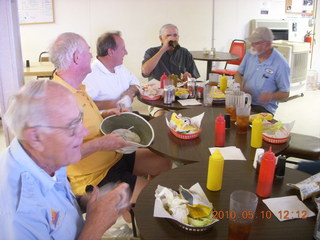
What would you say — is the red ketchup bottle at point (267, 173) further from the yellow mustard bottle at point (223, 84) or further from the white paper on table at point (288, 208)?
the yellow mustard bottle at point (223, 84)

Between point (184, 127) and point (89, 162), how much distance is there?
581 millimetres

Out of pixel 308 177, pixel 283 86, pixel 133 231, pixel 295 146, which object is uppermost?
pixel 283 86

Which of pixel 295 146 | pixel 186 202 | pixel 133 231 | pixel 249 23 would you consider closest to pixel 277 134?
pixel 295 146

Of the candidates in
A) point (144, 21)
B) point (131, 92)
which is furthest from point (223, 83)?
point (144, 21)

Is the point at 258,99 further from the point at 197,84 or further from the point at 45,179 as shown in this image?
the point at 45,179

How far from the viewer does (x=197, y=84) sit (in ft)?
9.53

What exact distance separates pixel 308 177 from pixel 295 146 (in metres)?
1.05

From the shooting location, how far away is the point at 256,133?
1723 mm

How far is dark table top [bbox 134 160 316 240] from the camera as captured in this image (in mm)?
1072

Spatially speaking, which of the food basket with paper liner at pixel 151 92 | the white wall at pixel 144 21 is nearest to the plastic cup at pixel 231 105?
the food basket with paper liner at pixel 151 92

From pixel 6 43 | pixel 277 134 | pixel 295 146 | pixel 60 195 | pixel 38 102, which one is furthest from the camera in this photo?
pixel 295 146

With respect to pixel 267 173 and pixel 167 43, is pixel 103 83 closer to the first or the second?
pixel 167 43

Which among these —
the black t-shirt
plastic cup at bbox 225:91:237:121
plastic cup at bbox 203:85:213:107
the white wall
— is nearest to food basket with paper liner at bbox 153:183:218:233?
plastic cup at bbox 225:91:237:121

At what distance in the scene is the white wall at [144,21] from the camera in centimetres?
536
